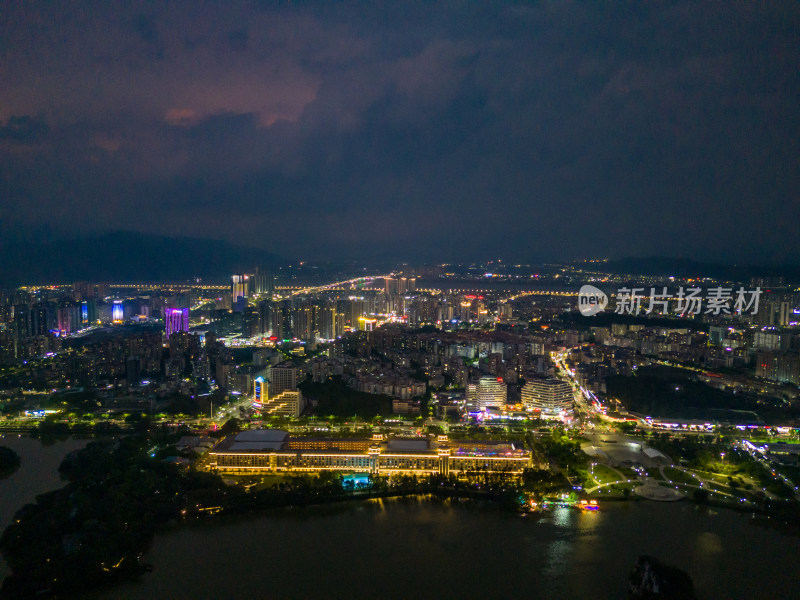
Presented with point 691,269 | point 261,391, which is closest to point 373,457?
point 261,391

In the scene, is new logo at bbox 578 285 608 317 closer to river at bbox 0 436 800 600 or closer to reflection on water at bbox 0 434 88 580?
river at bbox 0 436 800 600

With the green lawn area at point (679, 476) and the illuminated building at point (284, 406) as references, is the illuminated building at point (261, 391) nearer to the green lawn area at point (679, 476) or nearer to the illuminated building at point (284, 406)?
the illuminated building at point (284, 406)

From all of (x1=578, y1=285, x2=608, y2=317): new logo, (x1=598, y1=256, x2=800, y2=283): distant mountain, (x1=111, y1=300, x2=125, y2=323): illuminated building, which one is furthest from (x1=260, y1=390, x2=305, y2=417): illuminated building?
(x1=598, y1=256, x2=800, y2=283): distant mountain

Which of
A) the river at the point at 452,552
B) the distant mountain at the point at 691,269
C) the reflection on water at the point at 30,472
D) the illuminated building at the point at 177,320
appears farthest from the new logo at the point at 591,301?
the reflection on water at the point at 30,472

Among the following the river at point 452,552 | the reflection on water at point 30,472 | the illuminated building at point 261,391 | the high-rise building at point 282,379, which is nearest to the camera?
the river at point 452,552

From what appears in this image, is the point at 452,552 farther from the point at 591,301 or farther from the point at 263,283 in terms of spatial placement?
the point at 263,283
